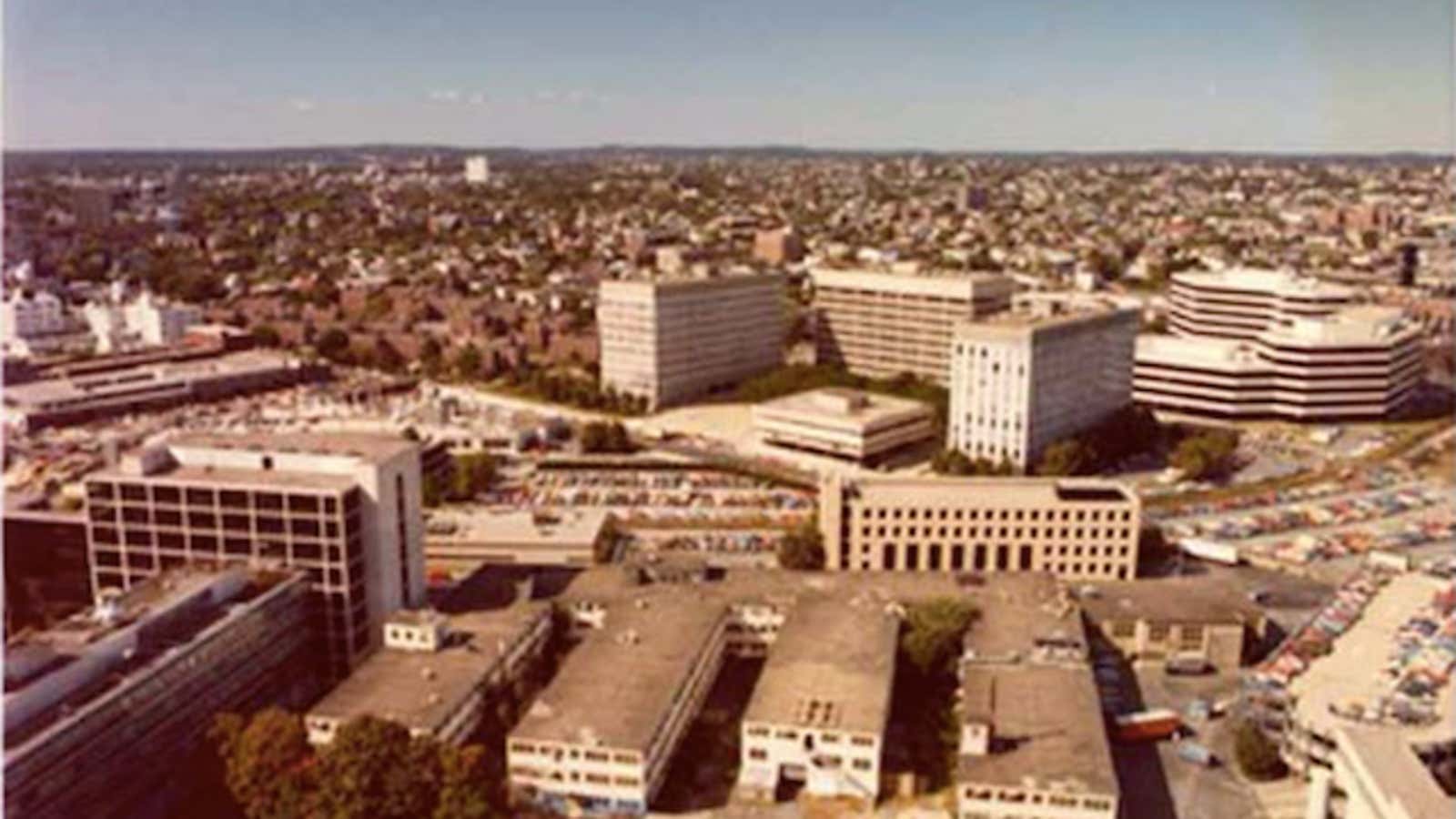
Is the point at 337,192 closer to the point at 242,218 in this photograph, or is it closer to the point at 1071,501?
the point at 242,218

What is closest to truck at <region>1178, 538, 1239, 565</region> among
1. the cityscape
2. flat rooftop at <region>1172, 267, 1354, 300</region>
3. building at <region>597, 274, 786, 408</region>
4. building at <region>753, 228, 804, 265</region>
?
the cityscape

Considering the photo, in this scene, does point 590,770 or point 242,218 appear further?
point 242,218

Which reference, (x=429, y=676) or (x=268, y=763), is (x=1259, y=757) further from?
(x=268, y=763)

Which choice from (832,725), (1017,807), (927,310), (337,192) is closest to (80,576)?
(832,725)

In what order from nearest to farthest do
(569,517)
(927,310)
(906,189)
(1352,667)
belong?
(1352,667), (569,517), (927,310), (906,189)

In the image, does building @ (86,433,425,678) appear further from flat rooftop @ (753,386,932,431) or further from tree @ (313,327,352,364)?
tree @ (313,327,352,364)

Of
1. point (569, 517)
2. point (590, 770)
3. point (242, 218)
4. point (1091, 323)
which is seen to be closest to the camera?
point (590, 770)

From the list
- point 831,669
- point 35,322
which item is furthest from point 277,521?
point 35,322
